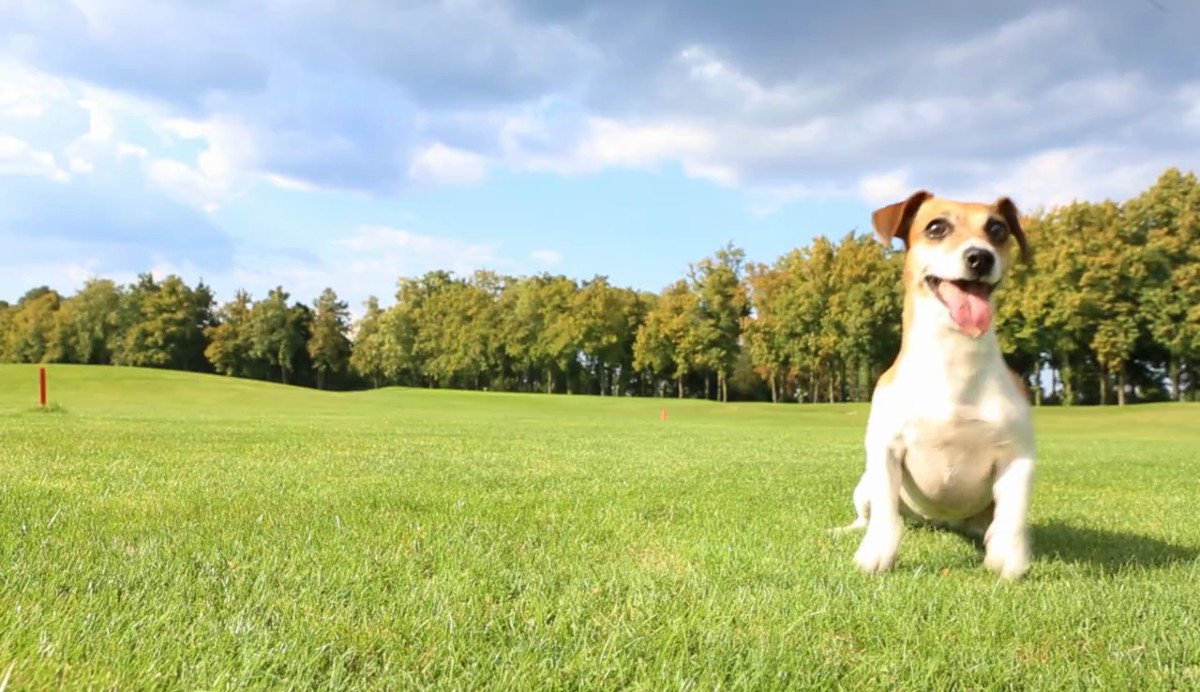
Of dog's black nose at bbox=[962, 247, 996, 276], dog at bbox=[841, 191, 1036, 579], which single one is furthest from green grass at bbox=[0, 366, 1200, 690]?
dog's black nose at bbox=[962, 247, 996, 276]

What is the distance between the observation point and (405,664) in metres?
2.30

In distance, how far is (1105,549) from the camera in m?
4.59

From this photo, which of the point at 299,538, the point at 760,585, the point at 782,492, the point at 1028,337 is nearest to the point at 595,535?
the point at 760,585

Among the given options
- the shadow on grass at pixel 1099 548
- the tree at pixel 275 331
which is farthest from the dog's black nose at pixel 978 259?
the tree at pixel 275 331

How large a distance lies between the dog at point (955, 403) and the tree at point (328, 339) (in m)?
82.9

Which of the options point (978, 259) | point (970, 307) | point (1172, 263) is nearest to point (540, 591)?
point (970, 307)

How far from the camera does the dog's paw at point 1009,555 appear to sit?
A: 366cm

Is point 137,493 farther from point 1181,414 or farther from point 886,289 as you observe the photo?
point 886,289

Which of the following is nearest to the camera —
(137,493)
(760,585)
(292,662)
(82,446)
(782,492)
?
(292,662)

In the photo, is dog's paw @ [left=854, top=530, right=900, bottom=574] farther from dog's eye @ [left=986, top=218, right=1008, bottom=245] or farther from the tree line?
the tree line

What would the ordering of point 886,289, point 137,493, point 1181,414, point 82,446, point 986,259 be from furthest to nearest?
point 886,289
point 1181,414
point 82,446
point 137,493
point 986,259

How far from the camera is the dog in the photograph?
376cm

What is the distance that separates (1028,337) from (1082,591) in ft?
157

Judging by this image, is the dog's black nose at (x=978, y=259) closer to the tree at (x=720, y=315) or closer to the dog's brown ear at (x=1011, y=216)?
the dog's brown ear at (x=1011, y=216)
